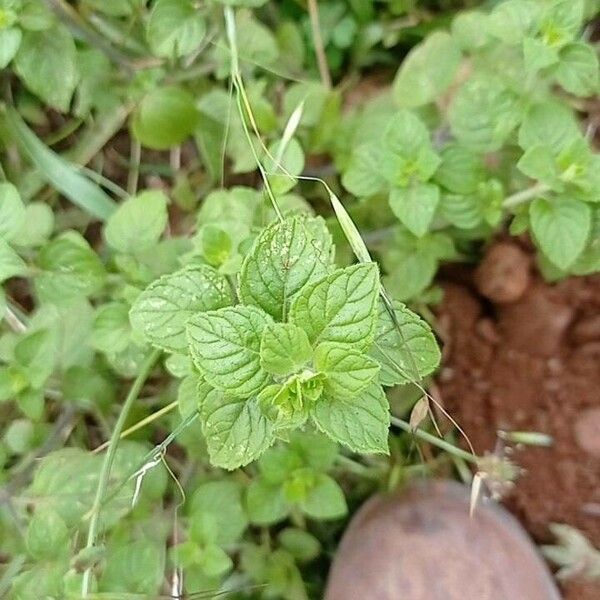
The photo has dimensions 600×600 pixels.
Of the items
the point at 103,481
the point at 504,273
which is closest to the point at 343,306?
the point at 103,481

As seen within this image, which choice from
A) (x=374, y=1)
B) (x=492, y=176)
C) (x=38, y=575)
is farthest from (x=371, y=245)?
(x=38, y=575)

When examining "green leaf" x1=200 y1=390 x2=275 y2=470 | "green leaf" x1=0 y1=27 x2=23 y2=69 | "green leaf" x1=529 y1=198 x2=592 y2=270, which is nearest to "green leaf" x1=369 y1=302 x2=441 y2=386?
"green leaf" x1=200 y1=390 x2=275 y2=470

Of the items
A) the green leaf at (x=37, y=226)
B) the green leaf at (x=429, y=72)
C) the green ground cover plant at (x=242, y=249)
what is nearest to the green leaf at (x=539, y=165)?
the green ground cover plant at (x=242, y=249)

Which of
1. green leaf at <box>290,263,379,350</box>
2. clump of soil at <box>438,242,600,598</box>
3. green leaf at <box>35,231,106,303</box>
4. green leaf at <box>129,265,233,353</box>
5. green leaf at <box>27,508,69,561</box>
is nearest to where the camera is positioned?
green leaf at <box>290,263,379,350</box>

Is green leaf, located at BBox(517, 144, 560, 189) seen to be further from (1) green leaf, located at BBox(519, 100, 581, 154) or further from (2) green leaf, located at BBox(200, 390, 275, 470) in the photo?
(2) green leaf, located at BBox(200, 390, 275, 470)

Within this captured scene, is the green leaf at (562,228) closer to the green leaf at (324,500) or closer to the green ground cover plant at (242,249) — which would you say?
the green ground cover plant at (242,249)

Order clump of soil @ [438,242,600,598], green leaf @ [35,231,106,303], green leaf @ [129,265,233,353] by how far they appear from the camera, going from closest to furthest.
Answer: green leaf @ [129,265,233,353] → green leaf @ [35,231,106,303] → clump of soil @ [438,242,600,598]

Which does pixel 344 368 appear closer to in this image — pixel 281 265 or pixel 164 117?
pixel 281 265
